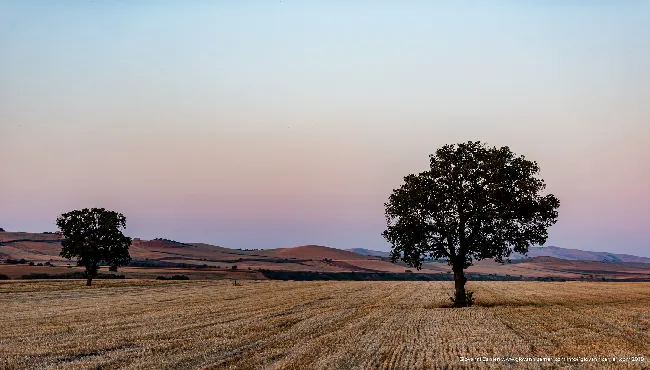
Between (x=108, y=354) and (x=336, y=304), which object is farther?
(x=336, y=304)

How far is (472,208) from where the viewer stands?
45.5m

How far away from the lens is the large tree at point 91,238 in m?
78.4

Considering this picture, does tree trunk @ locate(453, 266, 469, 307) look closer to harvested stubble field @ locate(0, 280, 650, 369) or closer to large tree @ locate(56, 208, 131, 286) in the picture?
harvested stubble field @ locate(0, 280, 650, 369)

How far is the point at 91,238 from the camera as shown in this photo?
79125mm

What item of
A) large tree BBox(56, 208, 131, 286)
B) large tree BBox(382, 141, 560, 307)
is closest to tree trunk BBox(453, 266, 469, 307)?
large tree BBox(382, 141, 560, 307)

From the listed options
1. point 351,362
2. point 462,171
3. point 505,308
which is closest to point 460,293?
point 505,308

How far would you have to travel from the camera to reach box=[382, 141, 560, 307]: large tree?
4494 cm

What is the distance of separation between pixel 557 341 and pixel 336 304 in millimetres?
22557

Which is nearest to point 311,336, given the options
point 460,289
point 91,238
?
point 460,289

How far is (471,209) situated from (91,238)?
176ft

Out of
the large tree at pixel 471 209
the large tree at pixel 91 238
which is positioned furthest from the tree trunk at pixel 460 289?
the large tree at pixel 91 238

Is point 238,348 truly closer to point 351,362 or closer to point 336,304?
point 351,362

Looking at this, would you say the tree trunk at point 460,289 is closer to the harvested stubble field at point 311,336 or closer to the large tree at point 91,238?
the harvested stubble field at point 311,336

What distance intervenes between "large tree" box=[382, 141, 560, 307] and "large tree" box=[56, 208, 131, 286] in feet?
153
